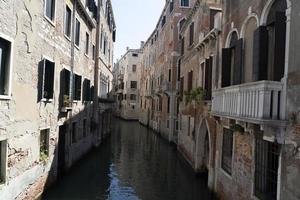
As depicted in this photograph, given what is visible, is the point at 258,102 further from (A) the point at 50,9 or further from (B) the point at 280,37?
(A) the point at 50,9

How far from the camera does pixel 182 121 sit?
18.7m

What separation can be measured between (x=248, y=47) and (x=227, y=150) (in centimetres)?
317

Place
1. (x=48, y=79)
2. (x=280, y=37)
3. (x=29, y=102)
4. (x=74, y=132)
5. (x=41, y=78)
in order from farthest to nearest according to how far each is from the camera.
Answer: (x=74, y=132)
(x=48, y=79)
(x=41, y=78)
(x=29, y=102)
(x=280, y=37)

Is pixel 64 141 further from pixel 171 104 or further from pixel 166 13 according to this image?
pixel 166 13

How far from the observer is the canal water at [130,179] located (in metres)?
10.3

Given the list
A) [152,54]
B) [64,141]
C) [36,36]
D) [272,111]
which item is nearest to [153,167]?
[64,141]

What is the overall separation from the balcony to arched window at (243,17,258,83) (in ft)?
2.43

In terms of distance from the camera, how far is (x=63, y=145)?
12422 millimetres

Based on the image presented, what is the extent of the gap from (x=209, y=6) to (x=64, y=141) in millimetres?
7850

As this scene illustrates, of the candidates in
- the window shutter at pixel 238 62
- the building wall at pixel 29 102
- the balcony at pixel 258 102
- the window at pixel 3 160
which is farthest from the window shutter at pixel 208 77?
the window at pixel 3 160

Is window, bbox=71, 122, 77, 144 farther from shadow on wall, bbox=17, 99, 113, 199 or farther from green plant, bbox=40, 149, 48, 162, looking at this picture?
green plant, bbox=40, 149, 48, 162

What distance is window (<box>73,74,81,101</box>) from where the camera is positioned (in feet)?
44.5

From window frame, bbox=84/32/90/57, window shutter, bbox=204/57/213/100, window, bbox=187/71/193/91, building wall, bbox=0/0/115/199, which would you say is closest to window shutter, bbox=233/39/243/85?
window shutter, bbox=204/57/213/100

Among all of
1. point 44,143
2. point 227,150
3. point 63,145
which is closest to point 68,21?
point 63,145
